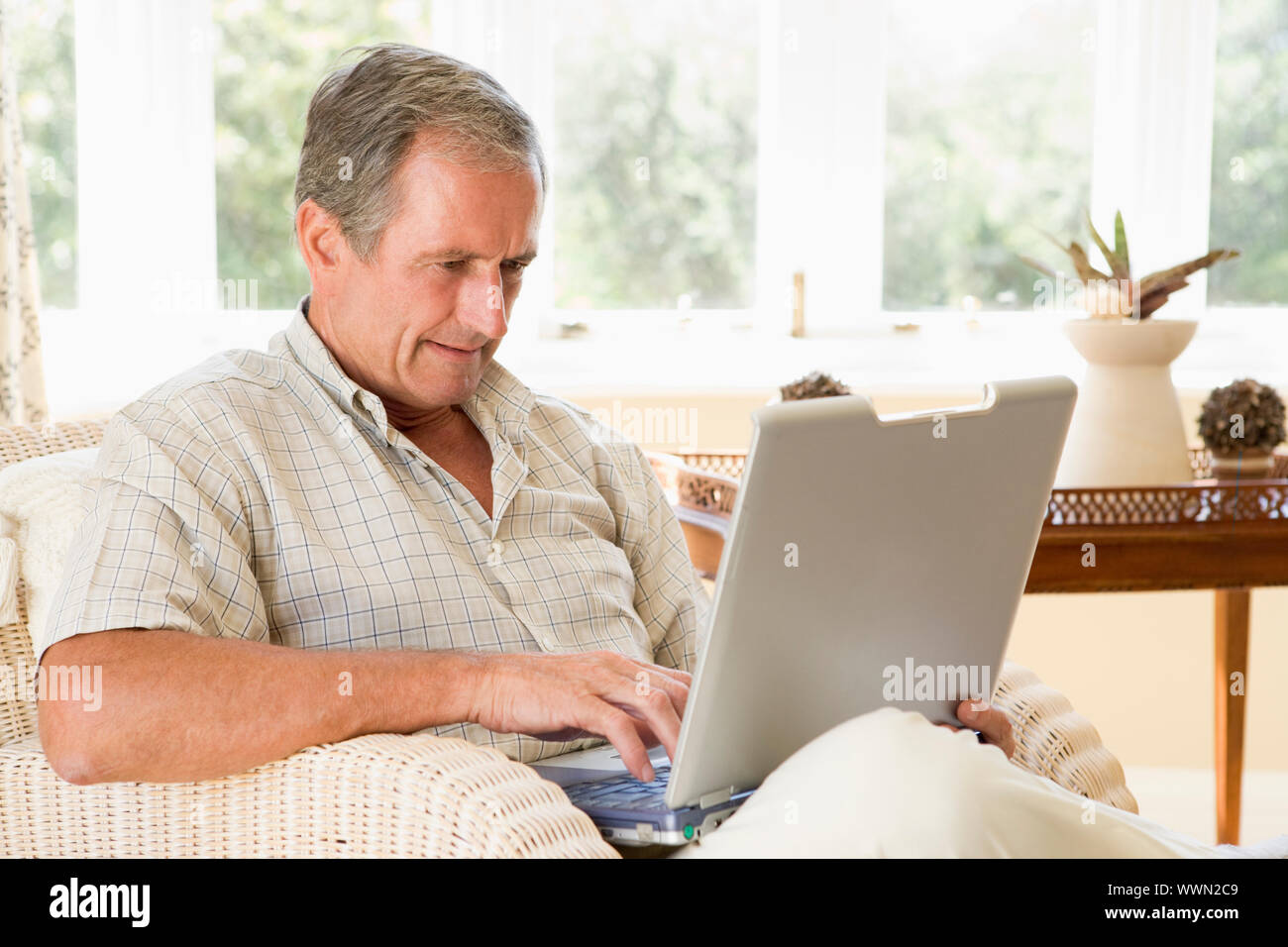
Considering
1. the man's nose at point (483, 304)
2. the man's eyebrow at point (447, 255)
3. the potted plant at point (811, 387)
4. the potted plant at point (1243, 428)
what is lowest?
the potted plant at point (1243, 428)

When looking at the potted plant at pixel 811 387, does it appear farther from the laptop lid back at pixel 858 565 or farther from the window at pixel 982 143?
the window at pixel 982 143

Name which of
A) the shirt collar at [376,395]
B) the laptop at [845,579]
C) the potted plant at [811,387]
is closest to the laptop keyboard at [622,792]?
the laptop at [845,579]

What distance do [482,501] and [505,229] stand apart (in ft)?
0.93

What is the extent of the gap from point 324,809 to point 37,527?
0.53m

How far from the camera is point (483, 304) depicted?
135cm

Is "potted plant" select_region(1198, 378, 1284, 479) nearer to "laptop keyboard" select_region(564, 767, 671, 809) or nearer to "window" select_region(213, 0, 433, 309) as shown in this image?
"laptop keyboard" select_region(564, 767, 671, 809)

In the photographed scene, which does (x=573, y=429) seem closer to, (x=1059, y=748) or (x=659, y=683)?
(x=659, y=683)

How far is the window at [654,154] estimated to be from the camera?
10.1 ft

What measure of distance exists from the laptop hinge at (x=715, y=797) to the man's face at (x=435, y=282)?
20.5 inches

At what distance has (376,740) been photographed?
107 centimetres

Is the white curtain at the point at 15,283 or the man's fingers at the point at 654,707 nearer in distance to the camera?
the man's fingers at the point at 654,707

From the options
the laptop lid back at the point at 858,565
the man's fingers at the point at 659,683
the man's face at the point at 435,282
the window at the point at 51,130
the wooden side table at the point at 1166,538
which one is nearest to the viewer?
the laptop lid back at the point at 858,565

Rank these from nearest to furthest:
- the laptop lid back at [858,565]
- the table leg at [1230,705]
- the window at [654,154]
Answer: the laptop lid back at [858,565]
the table leg at [1230,705]
the window at [654,154]

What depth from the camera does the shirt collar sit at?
4.44 feet
